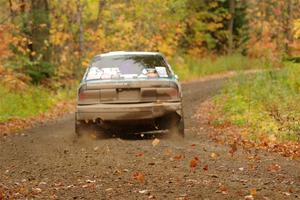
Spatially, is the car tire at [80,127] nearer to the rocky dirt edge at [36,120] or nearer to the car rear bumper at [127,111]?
the car rear bumper at [127,111]

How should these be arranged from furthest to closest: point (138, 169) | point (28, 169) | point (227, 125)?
point (227, 125)
point (28, 169)
point (138, 169)

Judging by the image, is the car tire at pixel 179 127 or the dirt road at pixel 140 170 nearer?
the dirt road at pixel 140 170

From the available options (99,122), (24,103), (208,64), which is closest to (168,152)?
(99,122)

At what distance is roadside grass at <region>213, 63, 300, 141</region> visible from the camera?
11789mm

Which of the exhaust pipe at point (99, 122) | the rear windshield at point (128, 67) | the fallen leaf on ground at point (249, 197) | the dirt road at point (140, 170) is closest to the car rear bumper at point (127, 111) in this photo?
the exhaust pipe at point (99, 122)

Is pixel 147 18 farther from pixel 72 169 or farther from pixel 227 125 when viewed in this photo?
pixel 72 169

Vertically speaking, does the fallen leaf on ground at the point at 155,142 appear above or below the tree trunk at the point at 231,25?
above

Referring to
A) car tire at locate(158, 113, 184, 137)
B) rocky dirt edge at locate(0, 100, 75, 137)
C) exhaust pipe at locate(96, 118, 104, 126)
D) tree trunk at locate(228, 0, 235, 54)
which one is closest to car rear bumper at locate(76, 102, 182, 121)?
exhaust pipe at locate(96, 118, 104, 126)

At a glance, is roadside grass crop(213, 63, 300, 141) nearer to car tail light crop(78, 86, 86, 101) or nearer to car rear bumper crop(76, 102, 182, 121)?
car rear bumper crop(76, 102, 182, 121)

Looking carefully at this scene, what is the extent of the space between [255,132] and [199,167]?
3929 millimetres

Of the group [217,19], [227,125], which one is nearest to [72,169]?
[227,125]

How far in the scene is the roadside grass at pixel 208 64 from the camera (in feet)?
109

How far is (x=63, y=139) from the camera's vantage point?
12266 millimetres

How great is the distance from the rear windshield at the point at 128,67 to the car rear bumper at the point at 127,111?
0.64m
